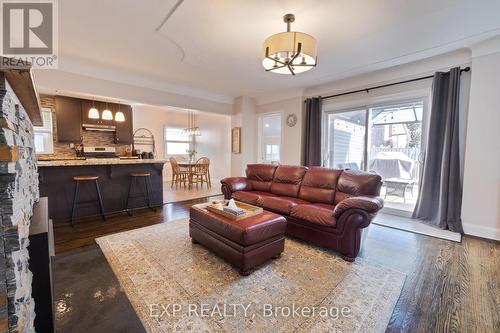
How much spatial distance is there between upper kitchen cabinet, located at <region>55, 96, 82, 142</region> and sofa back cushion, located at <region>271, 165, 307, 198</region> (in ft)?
16.1

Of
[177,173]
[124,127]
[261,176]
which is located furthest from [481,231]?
[124,127]

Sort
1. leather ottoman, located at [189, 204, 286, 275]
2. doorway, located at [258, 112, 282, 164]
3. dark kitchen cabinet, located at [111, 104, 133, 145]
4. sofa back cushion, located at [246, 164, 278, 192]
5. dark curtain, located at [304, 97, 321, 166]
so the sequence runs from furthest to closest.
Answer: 1. doorway, located at [258, 112, 282, 164]
2. dark kitchen cabinet, located at [111, 104, 133, 145]
3. dark curtain, located at [304, 97, 321, 166]
4. sofa back cushion, located at [246, 164, 278, 192]
5. leather ottoman, located at [189, 204, 286, 275]

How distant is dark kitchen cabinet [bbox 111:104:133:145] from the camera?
5812 mm

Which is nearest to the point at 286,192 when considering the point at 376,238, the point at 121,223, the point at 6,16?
the point at 376,238

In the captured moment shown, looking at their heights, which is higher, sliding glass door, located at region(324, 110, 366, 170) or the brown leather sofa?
sliding glass door, located at region(324, 110, 366, 170)

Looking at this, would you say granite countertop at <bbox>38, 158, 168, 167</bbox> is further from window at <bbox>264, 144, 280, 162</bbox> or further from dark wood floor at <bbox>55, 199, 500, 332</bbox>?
window at <bbox>264, 144, 280, 162</bbox>

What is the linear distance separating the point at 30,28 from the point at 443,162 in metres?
5.89

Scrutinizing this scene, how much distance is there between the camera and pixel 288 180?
3803 millimetres

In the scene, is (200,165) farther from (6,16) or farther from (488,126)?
(488,126)

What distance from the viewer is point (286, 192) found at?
3.70 m

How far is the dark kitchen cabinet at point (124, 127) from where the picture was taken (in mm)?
5812

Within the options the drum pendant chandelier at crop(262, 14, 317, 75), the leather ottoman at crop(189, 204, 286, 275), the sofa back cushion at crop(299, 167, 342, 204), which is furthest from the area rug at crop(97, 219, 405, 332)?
the drum pendant chandelier at crop(262, 14, 317, 75)

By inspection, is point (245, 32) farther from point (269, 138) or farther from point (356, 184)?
point (269, 138)

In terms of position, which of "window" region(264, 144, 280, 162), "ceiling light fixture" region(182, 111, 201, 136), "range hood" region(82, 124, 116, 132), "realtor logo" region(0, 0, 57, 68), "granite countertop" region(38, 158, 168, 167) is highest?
"realtor logo" region(0, 0, 57, 68)
